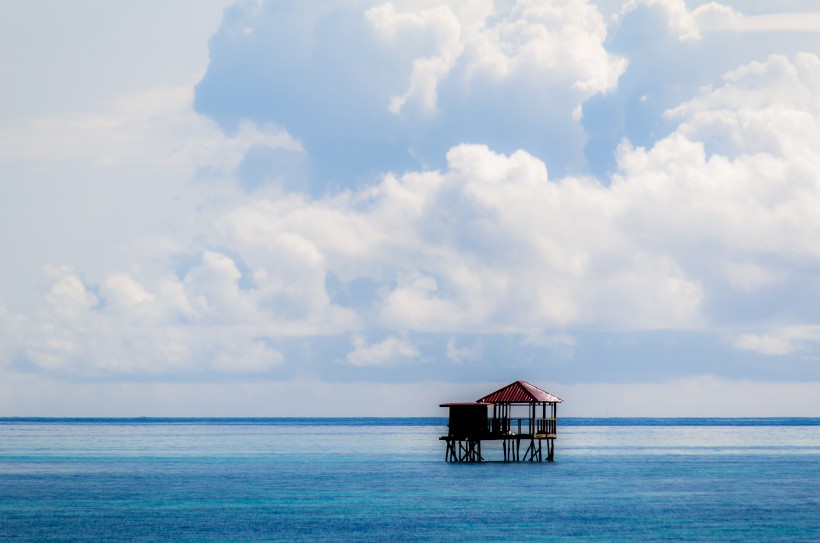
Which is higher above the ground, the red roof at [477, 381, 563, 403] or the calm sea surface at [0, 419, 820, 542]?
the red roof at [477, 381, 563, 403]

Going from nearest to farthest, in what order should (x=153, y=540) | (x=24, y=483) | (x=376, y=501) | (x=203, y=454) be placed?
(x=153, y=540)
(x=376, y=501)
(x=24, y=483)
(x=203, y=454)

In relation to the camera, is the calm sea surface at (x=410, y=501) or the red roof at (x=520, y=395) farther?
the red roof at (x=520, y=395)

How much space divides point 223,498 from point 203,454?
47781 mm

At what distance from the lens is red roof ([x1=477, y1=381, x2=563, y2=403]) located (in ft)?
221

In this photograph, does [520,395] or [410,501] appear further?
[520,395]

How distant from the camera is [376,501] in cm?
5125

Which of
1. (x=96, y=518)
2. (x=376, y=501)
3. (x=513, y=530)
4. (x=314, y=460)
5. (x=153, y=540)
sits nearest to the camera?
(x=153, y=540)

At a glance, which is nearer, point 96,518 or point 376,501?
point 96,518

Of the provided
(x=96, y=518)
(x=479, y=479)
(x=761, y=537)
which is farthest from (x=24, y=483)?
(x=761, y=537)

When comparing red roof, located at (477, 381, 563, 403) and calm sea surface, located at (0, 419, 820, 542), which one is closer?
calm sea surface, located at (0, 419, 820, 542)

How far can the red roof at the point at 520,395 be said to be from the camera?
67.5 meters

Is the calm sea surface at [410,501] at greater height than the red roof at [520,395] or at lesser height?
lesser

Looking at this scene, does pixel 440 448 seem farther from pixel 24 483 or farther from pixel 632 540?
pixel 632 540

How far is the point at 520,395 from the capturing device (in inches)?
2682
